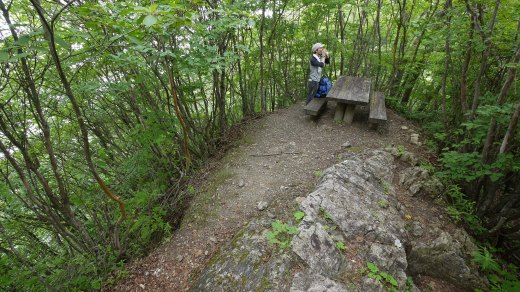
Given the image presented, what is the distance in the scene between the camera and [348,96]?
17.0ft

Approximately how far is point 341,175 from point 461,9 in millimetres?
2943

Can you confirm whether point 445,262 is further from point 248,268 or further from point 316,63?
point 316,63

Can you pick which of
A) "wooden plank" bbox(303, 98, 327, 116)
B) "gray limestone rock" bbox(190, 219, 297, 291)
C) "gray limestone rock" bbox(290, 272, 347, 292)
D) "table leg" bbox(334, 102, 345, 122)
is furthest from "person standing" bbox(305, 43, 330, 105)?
"gray limestone rock" bbox(290, 272, 347, 292)

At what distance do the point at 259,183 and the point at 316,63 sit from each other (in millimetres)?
3134

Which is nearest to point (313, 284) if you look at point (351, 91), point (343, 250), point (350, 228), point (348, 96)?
point (343, 250)

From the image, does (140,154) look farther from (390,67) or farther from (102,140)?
(390,67)

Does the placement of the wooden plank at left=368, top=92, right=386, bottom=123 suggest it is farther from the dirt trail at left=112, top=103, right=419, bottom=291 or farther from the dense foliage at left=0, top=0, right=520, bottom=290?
the dense foliage at left=0, top=0, right=520, bottom=290

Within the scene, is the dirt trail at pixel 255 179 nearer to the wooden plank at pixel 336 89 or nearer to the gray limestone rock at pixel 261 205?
the gray limestone rock at pixel 261 205

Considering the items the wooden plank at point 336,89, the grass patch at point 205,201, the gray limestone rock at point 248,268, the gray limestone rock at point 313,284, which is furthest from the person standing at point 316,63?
the gray limestone rock at point 313,284

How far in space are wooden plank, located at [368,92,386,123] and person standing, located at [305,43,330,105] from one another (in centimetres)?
127

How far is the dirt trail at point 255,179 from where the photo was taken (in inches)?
122

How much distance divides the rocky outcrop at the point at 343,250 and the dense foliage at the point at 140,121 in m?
0.87

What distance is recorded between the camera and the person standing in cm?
572

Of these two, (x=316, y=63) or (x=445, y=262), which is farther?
(x=316, y=63)
